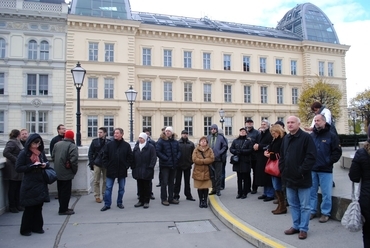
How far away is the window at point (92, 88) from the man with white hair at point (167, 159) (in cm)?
2586

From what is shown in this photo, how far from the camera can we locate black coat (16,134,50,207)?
5352 millimetres

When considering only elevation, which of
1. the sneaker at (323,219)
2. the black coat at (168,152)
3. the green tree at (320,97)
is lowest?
the sneaker at (323,219)

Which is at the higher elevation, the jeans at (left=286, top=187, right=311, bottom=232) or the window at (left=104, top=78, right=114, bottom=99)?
the window at (left=104, top=78, right=114, bottom=99)

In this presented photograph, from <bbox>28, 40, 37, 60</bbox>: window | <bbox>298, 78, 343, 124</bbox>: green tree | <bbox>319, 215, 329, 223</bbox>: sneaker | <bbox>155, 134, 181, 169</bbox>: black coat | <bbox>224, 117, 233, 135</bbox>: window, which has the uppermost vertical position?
<bbox>28, 40, 37, 60</bbox>: window

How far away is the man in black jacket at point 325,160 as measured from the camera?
5406 millimetres

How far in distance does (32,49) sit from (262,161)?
2994cm

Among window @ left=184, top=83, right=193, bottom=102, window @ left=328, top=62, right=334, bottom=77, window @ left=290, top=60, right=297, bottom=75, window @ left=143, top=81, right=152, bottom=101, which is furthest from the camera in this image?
window @ left=328, top=62, right=334, bottom=77

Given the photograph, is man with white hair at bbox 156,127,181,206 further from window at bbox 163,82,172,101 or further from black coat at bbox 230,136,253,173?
window at bbox 163,82,172,101

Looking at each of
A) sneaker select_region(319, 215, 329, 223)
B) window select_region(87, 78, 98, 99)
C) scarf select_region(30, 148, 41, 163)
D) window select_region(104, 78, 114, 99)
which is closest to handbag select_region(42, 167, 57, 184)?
scarf select_region(30, 148, 41, 163)

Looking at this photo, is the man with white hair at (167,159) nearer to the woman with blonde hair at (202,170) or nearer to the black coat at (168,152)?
the black coat at (168,152)

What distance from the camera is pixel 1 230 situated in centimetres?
574

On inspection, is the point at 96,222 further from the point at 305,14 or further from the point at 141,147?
the point at 305,14

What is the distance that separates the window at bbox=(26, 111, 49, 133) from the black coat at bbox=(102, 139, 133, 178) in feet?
84.1

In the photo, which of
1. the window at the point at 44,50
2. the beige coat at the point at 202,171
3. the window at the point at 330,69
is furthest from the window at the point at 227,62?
the beige coat at the point at 202,171
